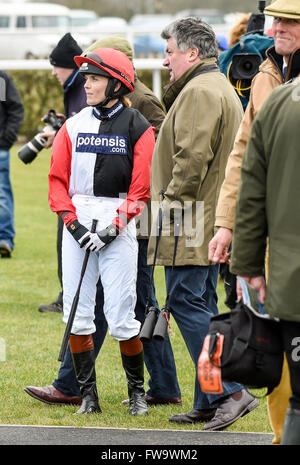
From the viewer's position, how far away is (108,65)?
5.80m

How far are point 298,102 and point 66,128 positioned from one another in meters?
2.21

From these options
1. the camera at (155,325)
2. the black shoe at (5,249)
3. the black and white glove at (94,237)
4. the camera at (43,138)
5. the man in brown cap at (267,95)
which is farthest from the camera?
the black shoe at (5,249)

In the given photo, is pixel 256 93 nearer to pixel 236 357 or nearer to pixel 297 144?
pixel 297 144

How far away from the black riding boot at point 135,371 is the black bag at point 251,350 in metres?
1.73

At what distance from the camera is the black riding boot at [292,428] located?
13.1 feet

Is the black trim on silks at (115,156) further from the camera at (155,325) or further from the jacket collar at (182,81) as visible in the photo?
the camera at (155,325)

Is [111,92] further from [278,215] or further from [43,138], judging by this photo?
[43,138]

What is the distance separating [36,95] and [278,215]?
864 inches

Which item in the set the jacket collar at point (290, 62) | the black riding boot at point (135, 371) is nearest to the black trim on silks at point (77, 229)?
the black riding boot at point (135, 371)

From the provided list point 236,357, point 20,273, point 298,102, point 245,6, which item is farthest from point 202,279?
point 245,6

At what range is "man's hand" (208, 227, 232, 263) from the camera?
4.66m

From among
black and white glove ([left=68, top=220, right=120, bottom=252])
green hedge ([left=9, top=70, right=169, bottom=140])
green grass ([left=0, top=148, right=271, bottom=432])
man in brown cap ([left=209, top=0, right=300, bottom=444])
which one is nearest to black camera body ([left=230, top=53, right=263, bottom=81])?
black and white glove ([left=68, top=220, right=120, bottom=252])

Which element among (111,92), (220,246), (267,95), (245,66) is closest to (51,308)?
(245,66)

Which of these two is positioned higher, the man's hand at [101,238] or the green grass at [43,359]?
the man's hand at [101,238]
